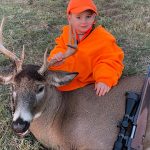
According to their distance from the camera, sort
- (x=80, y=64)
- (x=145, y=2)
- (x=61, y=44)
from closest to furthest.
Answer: (x=80, y=64) → (x=61, y=44) → (x=145, y=2)

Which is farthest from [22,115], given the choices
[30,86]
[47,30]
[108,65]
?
[47,30]

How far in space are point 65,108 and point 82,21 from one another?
115 centimetres

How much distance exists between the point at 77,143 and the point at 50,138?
36 centimetres

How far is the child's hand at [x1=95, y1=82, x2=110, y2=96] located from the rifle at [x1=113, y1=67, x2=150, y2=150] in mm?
301

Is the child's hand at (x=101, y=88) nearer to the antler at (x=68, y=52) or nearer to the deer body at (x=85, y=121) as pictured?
the deer body at (x=85, y=121)

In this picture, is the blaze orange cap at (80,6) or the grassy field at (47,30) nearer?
the blaze orange cap at (80,6)

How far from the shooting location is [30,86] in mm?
5172

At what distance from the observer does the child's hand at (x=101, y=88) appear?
5.64m

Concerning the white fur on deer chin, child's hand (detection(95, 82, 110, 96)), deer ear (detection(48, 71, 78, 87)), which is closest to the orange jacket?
child's hand (detection(95, 82, 110, 96))

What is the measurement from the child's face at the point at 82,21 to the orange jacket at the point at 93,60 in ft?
0.55

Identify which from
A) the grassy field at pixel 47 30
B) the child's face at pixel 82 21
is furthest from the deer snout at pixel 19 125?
the child's face at pixel 82 21

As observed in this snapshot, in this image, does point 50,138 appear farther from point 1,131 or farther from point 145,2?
point 145,2

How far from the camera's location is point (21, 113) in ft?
16.3

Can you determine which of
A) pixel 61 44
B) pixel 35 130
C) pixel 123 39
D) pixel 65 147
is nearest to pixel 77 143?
pixel 65 147
